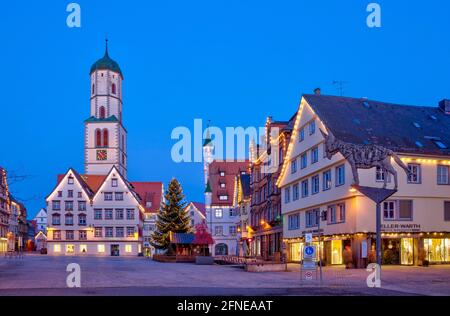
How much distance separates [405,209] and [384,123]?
725 centimetres

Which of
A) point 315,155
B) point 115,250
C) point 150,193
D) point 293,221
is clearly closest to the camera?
point 315,155

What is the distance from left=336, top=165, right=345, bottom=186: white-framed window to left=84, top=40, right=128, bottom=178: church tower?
79442 mm

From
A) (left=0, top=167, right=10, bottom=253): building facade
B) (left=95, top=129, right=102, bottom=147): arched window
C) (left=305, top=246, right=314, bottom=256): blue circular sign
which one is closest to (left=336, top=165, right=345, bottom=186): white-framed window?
(left=305, top=246, right=314, bottom=256): blue circular sign

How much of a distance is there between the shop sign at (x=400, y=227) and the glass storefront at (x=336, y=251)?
14.2 feet

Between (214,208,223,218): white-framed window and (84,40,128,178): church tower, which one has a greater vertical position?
(84,40,128,178): church tower

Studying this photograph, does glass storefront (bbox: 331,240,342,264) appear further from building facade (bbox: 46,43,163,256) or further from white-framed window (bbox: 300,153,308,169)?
building facade (bbox: 46,43,163,256)

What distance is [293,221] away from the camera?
184 feet

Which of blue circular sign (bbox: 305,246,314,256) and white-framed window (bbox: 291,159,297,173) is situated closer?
blue circular sign (bbox: 305,246,314,256)

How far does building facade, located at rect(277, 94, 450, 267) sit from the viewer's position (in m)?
41.3

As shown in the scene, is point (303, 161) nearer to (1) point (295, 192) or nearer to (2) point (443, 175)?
(1) point (295, 192)

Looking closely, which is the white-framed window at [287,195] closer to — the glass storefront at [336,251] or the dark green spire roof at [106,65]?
the glass storefront at [336,251]

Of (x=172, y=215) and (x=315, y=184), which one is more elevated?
(x=315, y=184)

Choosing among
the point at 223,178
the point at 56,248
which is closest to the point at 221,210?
the point at 223,178
